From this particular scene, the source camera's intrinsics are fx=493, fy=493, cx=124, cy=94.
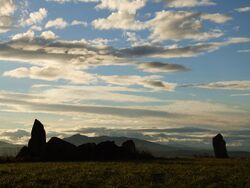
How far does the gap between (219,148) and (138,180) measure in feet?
147

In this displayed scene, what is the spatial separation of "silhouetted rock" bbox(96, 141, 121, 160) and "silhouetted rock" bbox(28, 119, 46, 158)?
291 inches

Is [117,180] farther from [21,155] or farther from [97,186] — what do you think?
[21,155]

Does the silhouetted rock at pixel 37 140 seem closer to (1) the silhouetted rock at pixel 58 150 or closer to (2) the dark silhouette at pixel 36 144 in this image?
(2) the dark silhouette at pixel 36 144

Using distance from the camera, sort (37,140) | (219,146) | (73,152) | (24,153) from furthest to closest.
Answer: (219,146), (37,140), (24,153), (73,152)

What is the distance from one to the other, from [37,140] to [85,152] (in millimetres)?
9429

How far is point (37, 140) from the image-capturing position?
64.3 m

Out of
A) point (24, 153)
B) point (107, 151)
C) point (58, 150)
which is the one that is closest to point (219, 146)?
point (107, 151)

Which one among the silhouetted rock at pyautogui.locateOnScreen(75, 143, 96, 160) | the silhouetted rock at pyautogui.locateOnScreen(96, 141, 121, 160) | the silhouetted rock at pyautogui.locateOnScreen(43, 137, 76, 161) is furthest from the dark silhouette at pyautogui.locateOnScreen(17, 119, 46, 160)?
the silhouetted rock at pyautogui.locateOnScreen(96, 141, 121, 160)

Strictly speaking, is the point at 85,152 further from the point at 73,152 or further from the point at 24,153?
the point at 24,153

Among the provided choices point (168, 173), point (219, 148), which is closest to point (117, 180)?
point (168, 173)

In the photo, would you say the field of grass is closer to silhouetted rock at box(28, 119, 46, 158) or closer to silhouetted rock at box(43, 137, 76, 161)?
silhouetted rock at box(43, 137, 76, 161)

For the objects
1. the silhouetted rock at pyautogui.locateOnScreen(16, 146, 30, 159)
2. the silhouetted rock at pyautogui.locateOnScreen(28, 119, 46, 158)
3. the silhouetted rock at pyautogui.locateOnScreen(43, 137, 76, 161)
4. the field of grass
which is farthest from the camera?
the silhouetted rock at pyautogui.locateOnScreen(28, 119, 46, 158)

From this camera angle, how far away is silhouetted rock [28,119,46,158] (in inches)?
2443

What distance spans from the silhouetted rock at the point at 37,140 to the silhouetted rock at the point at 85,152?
5333 mm
